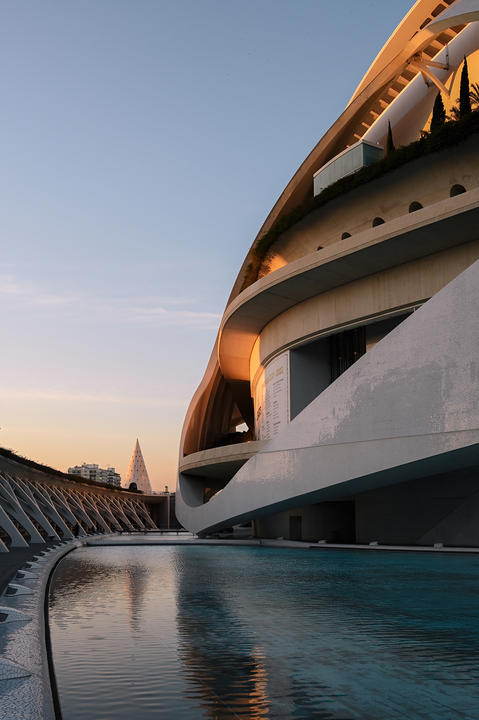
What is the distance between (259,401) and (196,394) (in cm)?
719

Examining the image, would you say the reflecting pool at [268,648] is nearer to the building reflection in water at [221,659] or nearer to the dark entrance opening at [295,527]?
the building reflection in water at [221,659]

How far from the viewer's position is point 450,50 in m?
22.1

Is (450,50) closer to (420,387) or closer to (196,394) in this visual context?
(420,387)

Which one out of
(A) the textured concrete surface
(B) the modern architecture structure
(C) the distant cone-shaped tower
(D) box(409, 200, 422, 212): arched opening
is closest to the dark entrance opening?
(B) the modern architecture structure

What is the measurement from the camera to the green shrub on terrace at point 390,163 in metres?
16.4

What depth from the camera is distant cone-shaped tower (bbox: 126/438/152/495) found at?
98.6 m

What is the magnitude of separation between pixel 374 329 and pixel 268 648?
1485 centimetres

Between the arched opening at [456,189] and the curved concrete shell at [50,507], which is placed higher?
the arched opening at [456,189]

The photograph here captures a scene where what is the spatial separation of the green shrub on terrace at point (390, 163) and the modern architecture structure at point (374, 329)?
0.04 m

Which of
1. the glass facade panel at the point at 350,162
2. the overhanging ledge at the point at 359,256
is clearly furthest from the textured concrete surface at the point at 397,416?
the glass facade panel at the point at 350,162

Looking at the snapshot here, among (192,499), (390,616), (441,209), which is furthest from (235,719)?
(192,499)

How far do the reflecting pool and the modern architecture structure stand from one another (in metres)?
5.45

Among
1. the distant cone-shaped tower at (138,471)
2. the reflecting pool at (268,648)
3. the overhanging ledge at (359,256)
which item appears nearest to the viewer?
the reflecting pool at (268,648)

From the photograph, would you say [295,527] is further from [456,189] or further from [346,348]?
[456,189]
